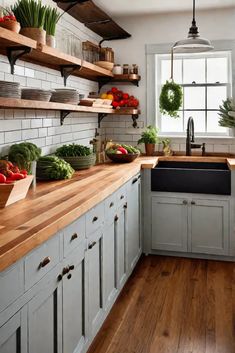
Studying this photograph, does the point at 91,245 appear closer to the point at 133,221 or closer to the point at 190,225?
the point at 133,221

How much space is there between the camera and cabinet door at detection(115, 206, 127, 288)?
3.15m

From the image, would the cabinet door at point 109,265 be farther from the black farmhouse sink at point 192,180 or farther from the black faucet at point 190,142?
the black faucet at point 190,142

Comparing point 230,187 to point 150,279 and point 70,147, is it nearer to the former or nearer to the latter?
point 150,279

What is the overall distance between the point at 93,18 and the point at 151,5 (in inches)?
27.1

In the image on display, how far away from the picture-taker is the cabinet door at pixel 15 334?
1467 mm

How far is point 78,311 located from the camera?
2287 mm

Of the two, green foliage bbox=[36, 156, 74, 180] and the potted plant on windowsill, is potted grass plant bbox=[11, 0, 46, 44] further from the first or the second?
the potted plant on windowsill

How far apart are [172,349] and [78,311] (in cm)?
72

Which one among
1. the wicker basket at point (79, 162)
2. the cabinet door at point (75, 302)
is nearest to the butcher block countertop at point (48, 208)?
the wicker basket at point (79, 162)

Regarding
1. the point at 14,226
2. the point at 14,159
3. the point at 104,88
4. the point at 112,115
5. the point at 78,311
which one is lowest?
the point at 78,311

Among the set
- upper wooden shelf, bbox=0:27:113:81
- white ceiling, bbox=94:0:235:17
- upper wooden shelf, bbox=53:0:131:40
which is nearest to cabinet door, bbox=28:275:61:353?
upper wooden shelf, bbox=0:27:113:81

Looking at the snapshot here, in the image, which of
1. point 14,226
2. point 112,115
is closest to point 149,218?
point 112,115

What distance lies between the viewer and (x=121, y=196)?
3273 mm

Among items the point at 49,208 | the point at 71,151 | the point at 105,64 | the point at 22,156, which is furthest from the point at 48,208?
the point at 105,64
